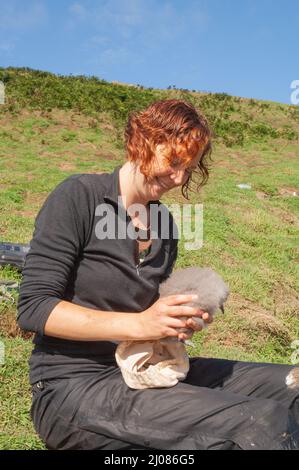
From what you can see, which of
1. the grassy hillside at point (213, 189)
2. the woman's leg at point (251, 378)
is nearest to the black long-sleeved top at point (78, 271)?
the woman's leg at point (251, 378)

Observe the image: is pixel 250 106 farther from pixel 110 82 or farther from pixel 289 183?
pixel 289 183

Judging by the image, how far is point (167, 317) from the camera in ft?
5.96

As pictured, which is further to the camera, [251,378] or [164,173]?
[251,378]

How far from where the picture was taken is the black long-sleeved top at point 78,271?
197cm

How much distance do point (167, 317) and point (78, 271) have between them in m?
0.47

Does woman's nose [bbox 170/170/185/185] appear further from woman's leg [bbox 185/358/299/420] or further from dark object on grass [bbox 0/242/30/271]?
dark object on grass [bbox 0/242/30/271]

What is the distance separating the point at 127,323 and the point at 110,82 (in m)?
25.7

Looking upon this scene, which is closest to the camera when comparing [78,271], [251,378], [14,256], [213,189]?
[78,271]

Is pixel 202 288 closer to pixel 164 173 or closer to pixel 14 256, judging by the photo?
pixel 164 173

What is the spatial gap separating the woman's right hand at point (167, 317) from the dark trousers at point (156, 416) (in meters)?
0.25

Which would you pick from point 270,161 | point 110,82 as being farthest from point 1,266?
point 110,82

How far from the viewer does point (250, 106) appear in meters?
27.2

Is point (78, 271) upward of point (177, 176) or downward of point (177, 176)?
downward

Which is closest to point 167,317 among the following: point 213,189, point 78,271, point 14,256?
point 78,271
